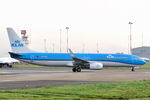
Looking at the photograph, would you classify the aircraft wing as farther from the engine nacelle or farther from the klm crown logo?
the klm crown logo

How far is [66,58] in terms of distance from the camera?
46469mm

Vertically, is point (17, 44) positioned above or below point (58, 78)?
above

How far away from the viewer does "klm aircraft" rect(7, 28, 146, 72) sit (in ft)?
150

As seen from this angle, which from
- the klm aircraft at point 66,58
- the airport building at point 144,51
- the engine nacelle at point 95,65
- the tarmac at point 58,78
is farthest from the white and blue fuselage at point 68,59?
the airport building at point 144,51

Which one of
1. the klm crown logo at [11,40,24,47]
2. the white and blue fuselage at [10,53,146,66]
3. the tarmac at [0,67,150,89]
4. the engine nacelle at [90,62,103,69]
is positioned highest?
the klm crown logo at [11,40,24,47]

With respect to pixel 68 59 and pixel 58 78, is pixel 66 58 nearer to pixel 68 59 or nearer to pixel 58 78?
pixel 68 59

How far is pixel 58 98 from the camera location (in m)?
14.0

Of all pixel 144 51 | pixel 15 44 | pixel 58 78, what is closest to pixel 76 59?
pixel 15 44

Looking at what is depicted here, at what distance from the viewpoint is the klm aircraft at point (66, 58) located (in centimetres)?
4559

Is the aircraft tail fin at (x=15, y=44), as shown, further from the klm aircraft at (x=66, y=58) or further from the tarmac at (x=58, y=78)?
the tarmac at (x=58, y=78)

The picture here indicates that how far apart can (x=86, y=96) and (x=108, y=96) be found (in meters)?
1.01

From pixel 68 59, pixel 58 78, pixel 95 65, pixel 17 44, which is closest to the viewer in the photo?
pixel 58 78

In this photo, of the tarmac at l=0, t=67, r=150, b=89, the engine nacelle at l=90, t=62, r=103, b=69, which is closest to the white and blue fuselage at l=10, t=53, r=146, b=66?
the engine nacelle at l=90, t=62, r=103, b=69

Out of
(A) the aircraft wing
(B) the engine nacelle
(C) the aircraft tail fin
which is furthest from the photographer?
(C) the aircraft tail fin
